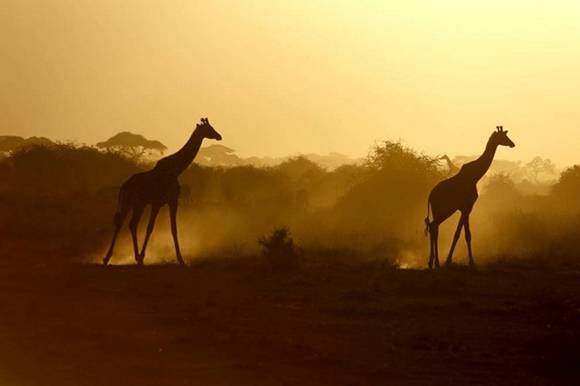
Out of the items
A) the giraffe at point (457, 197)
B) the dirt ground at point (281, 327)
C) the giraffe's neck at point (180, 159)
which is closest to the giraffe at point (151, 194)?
the giraffe's neck at point (180, 159)

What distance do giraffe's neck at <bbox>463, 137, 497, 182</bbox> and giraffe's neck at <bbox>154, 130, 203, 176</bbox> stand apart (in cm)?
644

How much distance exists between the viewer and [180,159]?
2520 cm

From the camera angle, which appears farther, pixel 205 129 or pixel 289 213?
pixel 289 213

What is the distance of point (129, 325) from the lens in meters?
14.7

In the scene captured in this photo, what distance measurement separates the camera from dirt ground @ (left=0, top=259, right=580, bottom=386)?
11773mm

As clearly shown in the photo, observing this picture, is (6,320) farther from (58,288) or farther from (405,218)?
(405,218)

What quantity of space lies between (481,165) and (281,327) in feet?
39.8

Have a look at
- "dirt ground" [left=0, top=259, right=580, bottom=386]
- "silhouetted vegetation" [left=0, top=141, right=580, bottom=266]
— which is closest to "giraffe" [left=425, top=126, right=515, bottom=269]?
"dirt ground" [left=0, top=259, right=580, bottom=386]

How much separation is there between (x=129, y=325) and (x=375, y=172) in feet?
93.7

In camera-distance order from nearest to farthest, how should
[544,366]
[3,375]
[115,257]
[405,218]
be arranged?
[3,375]
[544,366]
[115,257]
[405,218]

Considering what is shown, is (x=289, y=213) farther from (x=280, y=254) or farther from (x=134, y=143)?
(x=134, y=143)

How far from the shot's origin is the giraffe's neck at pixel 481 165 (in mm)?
25641

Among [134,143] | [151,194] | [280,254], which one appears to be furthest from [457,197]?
[134,143]

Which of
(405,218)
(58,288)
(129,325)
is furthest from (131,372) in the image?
(405,218)
